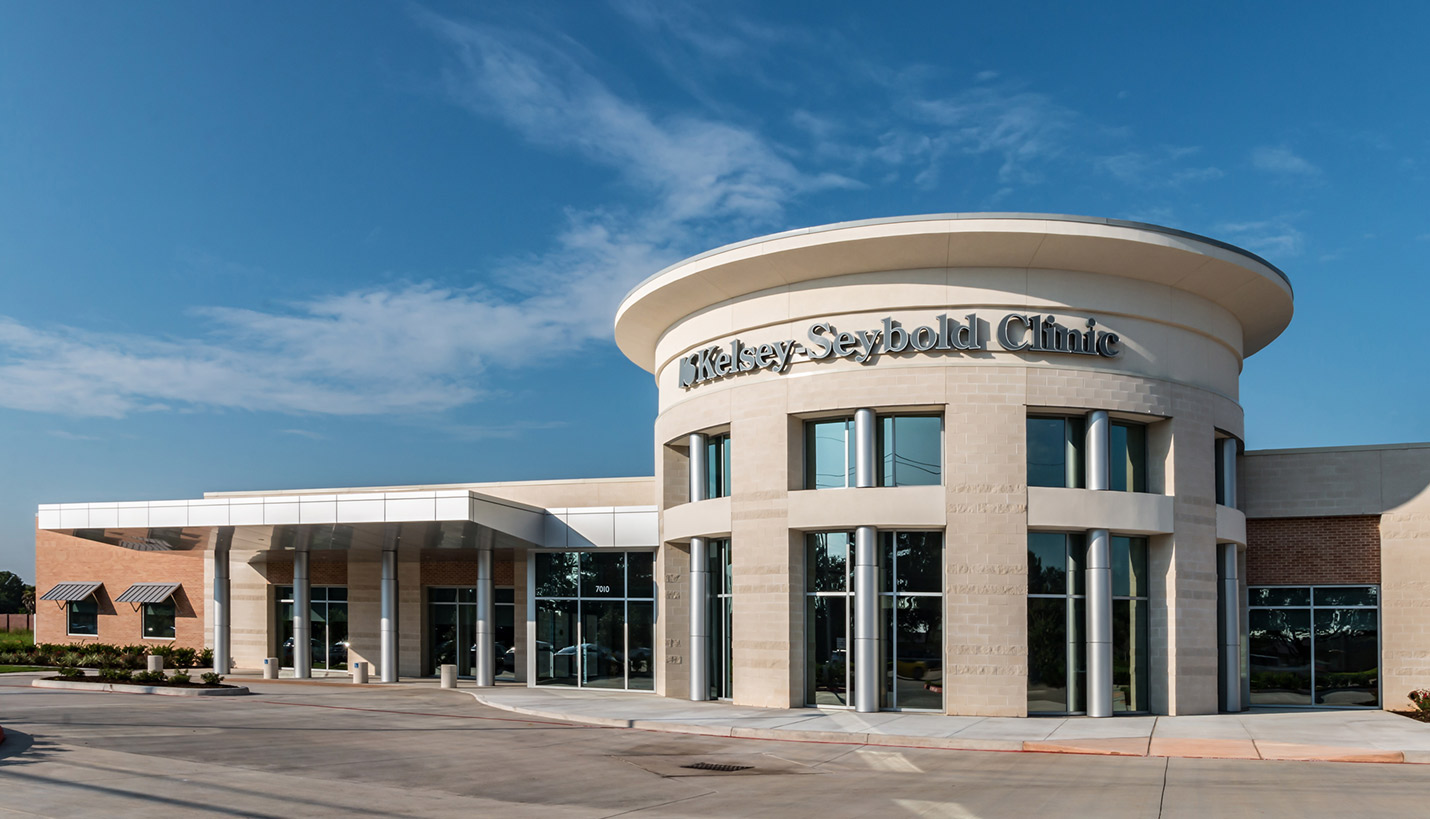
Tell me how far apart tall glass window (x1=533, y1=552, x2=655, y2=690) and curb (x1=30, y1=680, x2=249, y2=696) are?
327 inches

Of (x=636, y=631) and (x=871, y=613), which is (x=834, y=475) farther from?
(x=636, y=631)

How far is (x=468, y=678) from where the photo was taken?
36.2m

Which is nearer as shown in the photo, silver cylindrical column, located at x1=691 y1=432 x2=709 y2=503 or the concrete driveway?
the concrete driveway

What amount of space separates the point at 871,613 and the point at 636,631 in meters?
9.44

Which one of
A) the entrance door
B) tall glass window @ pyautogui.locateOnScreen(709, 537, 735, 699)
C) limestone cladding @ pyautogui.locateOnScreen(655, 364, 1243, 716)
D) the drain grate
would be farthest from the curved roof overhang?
the entrance door

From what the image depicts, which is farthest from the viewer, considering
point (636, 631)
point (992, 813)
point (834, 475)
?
point (636, 631)

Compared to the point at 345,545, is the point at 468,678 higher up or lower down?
lower down

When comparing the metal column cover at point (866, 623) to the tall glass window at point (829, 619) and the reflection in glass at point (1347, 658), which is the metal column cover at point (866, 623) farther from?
the reflection in glass at point (1347, 658)

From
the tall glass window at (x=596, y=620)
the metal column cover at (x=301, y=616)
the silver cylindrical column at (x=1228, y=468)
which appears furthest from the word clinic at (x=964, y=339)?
the metal column cover at (x=301, y=616)

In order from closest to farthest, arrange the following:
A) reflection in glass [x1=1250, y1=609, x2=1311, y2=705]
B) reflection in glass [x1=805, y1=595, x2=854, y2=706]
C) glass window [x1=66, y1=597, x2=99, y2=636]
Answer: reflection in glass [x1=805, y1=595, x2=854, y2=706], reflection in glass [x1=1250, y1=609, x2=1311, y2=705], glass window [x1=66, y1=597, x2=99, y2=636]

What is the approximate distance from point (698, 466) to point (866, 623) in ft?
21.2

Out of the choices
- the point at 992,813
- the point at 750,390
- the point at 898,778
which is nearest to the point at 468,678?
the point at 750,390

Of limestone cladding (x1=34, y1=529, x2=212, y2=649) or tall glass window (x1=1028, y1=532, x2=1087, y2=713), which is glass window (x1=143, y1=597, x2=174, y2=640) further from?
tall glass window (x1=1028, y1=532, x2=1087, y2=713)

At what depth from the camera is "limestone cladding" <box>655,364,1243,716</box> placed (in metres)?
24.0
